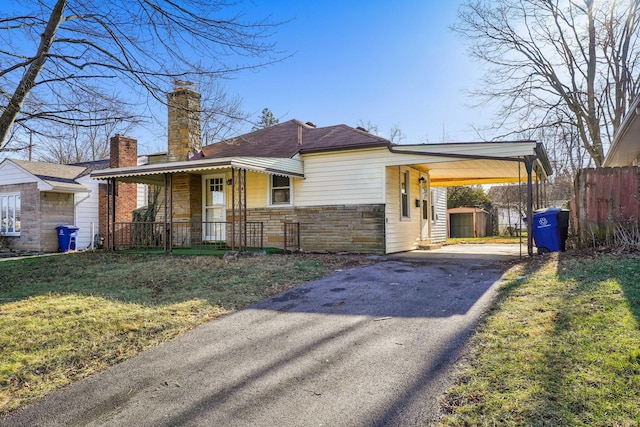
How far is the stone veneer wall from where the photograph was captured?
10.8m

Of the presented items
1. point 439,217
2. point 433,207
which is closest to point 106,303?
point 433,207

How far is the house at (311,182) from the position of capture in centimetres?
1037

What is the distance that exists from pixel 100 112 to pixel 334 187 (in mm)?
6613

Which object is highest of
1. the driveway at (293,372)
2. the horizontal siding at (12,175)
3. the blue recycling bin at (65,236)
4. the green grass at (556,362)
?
the horizontal siding at (12,175)

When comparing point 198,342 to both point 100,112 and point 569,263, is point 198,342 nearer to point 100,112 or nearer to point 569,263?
point 100,112

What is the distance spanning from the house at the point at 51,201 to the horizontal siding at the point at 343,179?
7747 millimetres

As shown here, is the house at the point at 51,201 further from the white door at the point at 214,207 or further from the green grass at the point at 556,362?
the green grass at the point at 556,362

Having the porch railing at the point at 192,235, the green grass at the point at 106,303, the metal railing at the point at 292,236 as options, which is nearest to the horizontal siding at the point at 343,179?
the metal railing at the point at 292,236

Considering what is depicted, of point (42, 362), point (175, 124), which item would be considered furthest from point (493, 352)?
point (175, 124)

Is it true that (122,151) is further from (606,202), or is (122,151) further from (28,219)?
(606,202)

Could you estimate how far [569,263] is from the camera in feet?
22.8

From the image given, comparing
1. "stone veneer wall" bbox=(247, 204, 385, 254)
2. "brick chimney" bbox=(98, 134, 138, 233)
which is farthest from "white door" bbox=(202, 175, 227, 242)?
"brick chimney" bbox=(98, 134, 138, 233)

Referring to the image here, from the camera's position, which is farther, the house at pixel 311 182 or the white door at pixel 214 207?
the white door at pixel 214 207

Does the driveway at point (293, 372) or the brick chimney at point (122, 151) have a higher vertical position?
the brick chimney at point (122, 151)
